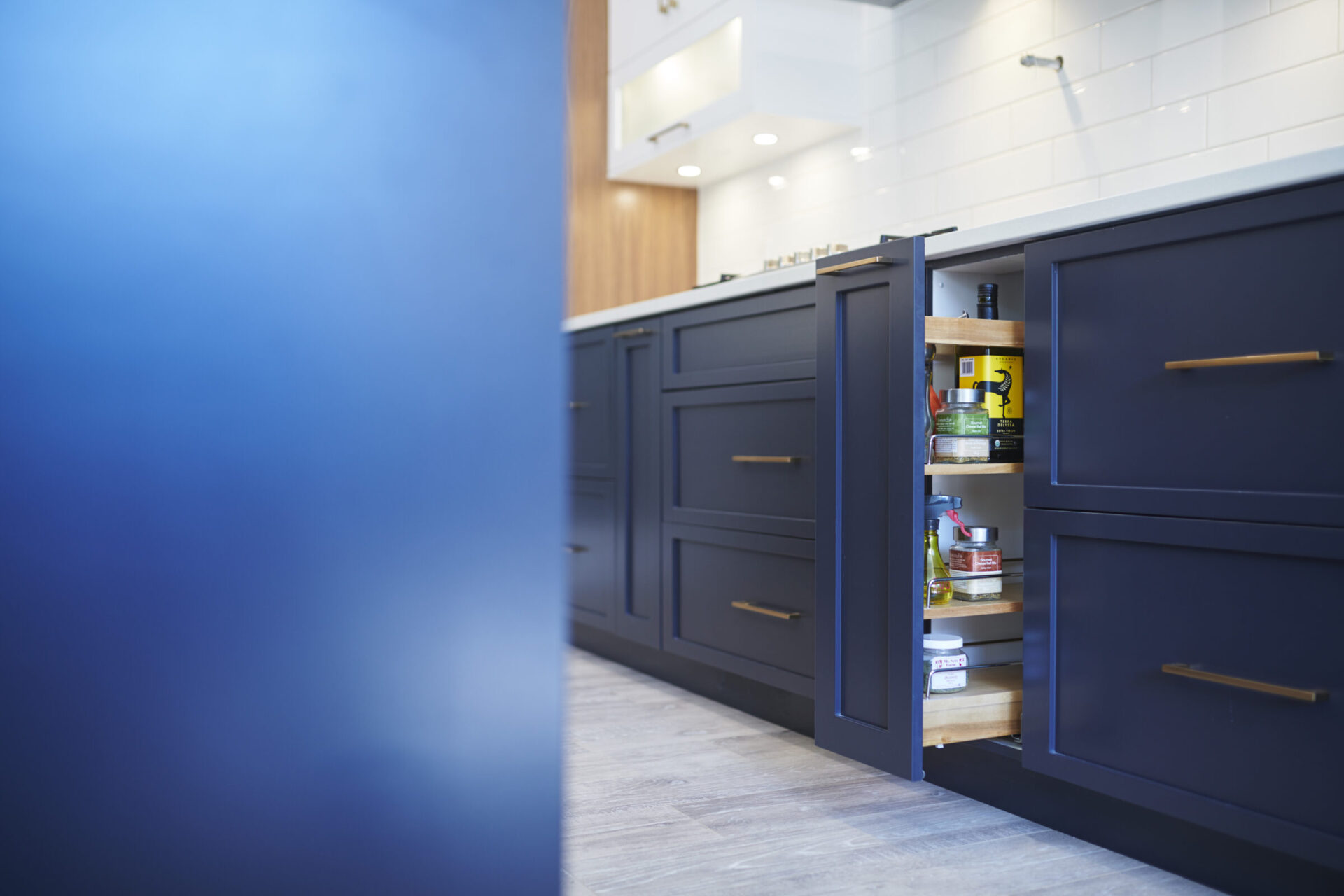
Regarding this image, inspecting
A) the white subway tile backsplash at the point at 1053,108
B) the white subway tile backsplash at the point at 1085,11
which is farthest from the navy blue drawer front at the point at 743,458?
the white subway tile backsplash at the point at 1085,11

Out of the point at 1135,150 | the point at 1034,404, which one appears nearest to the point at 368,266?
the point at 1034,404

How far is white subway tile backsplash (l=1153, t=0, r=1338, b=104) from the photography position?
181 cm

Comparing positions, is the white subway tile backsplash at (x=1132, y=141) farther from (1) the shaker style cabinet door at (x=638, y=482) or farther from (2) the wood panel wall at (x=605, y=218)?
(2) the wood panel wall at (x=605, y=218)

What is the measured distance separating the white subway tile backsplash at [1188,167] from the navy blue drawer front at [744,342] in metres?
0.67

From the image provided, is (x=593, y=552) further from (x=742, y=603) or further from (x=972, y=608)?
(x=972, y=608)

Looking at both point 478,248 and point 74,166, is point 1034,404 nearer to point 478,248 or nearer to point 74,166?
point 478,248

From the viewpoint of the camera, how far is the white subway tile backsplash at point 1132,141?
2043mm

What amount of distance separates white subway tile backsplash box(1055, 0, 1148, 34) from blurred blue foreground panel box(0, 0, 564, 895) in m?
2.07

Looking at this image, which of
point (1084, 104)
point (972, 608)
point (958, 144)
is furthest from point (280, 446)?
point (958, 144)

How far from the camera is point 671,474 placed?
8.41 feet

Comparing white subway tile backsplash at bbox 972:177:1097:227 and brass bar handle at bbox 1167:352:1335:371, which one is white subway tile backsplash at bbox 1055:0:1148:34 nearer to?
white subway tile backsplash at bbox 972:177:1097:227

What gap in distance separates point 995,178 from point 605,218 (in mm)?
1628

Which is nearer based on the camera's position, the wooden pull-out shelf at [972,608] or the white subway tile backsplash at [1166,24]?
the wooden pull-out shelf at [972,608]

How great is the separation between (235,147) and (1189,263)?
Answer: 1.23 meters
